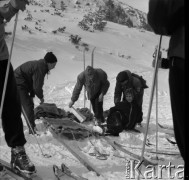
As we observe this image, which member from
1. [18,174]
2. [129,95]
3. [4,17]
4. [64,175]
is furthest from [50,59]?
[18,174]

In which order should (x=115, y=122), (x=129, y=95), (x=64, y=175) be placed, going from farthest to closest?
(x=129, y=95) < (x=115, y=122) < (x=64, y=175)

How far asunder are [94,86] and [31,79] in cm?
155

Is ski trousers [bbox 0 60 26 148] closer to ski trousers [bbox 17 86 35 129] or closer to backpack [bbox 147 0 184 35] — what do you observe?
backpack [bbox 147 0 184 35]

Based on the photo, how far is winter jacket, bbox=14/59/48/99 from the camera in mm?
5844

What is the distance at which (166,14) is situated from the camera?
6.46ft

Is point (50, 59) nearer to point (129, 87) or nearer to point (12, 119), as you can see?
point (129, 87)

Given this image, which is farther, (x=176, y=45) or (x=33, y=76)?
(x=33, y=76)

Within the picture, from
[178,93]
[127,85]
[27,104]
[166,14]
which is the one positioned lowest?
[27,104]

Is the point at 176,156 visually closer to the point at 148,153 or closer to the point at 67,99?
the point at 148,153

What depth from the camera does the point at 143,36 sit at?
28391 mm

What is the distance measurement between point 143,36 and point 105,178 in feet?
84.3

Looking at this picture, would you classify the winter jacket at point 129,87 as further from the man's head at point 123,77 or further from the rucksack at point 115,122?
the rucksack at point 115,122

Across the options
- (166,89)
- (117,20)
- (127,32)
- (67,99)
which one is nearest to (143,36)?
(127,32)

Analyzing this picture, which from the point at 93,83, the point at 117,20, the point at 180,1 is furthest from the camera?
the point at 117,20
